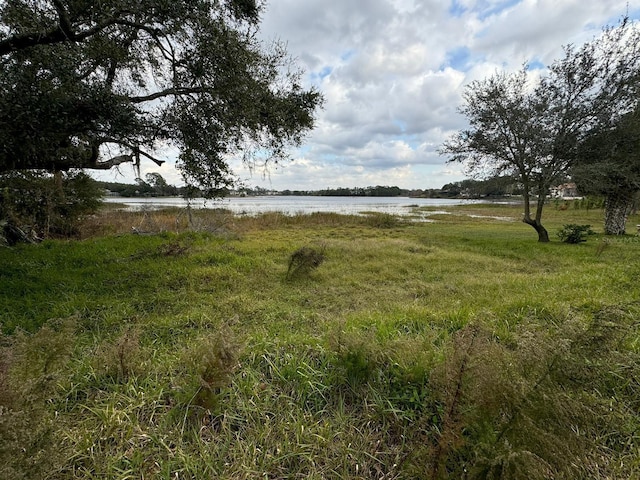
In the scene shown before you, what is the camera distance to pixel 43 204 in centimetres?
1335

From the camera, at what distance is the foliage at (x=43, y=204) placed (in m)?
11.1

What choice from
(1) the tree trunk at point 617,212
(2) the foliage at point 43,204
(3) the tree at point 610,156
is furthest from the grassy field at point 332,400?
(1) the tree trunk at point 617,212

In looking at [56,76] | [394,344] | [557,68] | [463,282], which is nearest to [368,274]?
[463,282]

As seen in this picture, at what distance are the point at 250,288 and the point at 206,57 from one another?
4.85 meters

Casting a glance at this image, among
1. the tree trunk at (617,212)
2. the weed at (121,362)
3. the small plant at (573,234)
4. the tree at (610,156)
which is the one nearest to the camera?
the weed at (121,362)

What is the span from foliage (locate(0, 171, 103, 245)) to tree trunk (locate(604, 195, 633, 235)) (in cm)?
2557

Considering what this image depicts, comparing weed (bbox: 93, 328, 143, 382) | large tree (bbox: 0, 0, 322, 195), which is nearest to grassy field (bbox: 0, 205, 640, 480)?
weed (bbox: 93, 328, 143, 382)

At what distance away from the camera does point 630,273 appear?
646 centimetres

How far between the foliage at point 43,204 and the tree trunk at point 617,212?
25571 mm

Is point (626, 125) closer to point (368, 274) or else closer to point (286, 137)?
point (368, 274)

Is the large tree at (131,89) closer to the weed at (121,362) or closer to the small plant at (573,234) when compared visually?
the weed at (121,362)

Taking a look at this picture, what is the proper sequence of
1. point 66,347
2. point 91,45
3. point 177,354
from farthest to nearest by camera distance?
point 91,45, point 177,354, point 66,347

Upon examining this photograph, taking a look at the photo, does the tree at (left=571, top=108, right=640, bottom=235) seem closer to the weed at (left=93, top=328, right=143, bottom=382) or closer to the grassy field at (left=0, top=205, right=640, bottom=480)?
the grassy field at (left=0, top=205, right=640, bottom=480)

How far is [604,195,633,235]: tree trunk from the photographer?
1489cm
